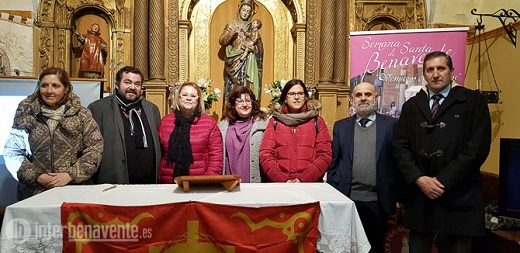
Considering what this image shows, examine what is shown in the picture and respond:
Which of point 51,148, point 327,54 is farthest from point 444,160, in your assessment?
point 327,54

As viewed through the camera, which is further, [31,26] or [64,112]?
[31,26]

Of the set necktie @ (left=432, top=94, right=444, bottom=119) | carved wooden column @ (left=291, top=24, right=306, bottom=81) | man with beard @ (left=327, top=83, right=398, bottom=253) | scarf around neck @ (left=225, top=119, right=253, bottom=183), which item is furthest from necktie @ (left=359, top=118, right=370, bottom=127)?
carved wooden column @ (left=291, top=24, right=306, bottom=81)

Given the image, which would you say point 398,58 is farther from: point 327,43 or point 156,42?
point 156,42

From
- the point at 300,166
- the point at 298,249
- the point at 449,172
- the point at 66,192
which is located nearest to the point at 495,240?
the point at 449,172

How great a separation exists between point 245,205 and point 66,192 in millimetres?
996

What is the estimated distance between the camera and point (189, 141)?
2.99 m

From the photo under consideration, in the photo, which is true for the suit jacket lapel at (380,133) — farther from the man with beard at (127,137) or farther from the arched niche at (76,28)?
the arched niche at (76,28)

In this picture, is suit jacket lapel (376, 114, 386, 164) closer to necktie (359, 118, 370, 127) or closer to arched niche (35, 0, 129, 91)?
necktie (359, 118, 370, 127)

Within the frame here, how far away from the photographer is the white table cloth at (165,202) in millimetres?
2010

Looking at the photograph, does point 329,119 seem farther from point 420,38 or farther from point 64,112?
point 64,112

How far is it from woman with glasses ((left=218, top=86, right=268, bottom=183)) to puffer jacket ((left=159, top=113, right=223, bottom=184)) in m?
0.21

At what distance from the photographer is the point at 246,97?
3.27 metres

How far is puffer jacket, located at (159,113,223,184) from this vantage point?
118 inches

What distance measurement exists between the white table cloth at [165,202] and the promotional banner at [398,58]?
2.06 metres
